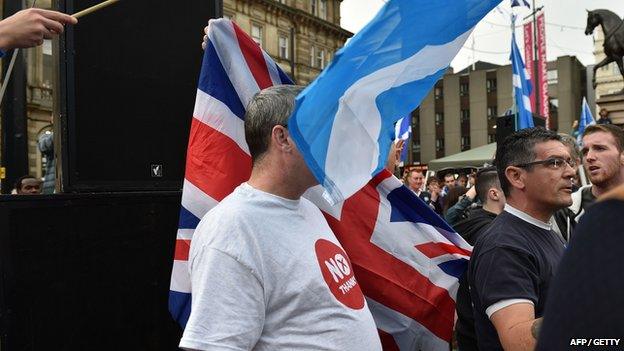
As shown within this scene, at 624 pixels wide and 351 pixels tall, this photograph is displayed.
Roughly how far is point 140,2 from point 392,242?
167 cm

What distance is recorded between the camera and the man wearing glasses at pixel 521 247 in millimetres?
1933

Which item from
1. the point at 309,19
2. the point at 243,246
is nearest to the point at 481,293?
the point at 243,246

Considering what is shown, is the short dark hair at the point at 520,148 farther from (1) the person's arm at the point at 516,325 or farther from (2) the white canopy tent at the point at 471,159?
(2) the white canopy tent at the point at 471,159

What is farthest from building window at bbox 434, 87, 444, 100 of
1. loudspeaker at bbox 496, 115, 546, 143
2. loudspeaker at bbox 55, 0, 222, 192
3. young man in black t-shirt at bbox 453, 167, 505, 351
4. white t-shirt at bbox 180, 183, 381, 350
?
white t-shirt at bbox 180, 183, 381, 350

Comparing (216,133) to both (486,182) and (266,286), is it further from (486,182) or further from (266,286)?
(486,182)

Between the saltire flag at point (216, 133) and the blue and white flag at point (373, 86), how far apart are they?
2.47 feet

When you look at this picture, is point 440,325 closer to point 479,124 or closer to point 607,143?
point 607,143

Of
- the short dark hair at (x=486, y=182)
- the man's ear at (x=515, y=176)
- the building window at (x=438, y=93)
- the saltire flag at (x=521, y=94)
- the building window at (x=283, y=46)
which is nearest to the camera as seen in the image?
the man's ear at (x=515, y=176)

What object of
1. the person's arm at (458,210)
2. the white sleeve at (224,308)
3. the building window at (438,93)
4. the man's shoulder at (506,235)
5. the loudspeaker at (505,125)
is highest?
the building window at (438,93)

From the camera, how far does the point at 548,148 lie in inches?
97.3

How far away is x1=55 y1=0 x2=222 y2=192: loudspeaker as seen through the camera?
2604 mm

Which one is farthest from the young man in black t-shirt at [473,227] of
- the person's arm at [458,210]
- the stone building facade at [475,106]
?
the stone building facade at [475,106]

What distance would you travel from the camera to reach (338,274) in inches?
70.4

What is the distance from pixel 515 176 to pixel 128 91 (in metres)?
1.81
